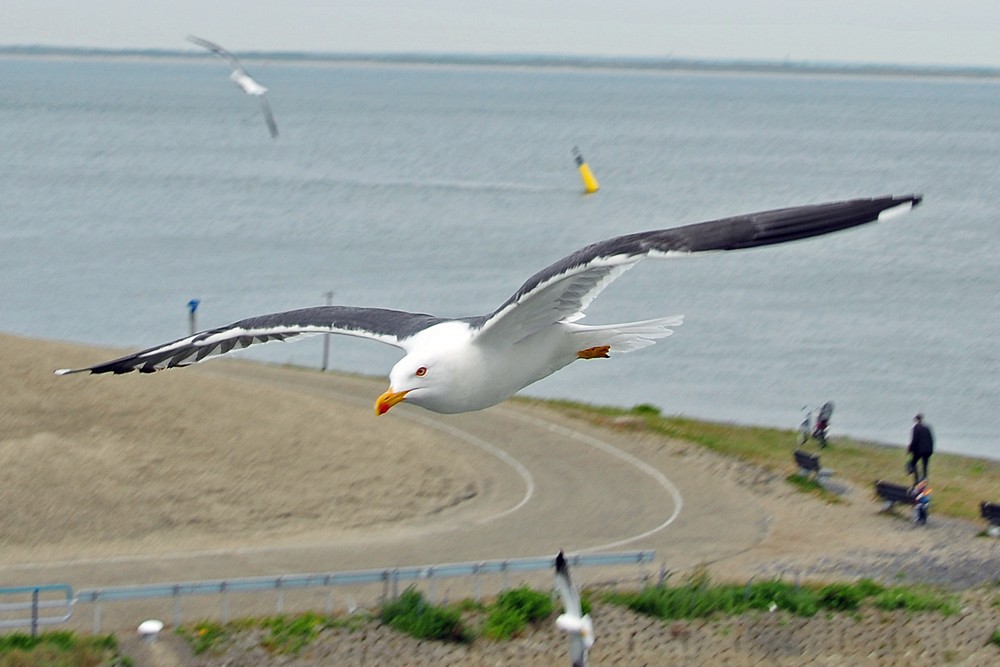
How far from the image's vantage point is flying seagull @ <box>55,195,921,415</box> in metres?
9.96

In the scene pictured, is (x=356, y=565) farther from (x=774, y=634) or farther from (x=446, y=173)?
(x=446, y=173)

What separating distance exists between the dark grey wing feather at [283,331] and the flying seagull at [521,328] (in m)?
0.01

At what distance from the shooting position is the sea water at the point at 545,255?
45.8m

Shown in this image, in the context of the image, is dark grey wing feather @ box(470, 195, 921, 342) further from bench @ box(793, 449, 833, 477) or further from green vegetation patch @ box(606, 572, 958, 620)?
bench @ box(793, 449, 833, 477)

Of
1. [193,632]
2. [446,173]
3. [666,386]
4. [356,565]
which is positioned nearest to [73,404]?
[356,565]

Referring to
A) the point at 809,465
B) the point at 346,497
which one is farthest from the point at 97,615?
the point at 809,465

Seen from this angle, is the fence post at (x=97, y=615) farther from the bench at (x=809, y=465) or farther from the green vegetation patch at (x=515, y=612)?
the bench at (x=809, y=465)

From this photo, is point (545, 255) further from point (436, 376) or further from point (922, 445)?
point (436, 376)

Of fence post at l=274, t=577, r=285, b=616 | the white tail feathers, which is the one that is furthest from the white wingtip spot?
fence post at l=274, t=577, r=285, b=616

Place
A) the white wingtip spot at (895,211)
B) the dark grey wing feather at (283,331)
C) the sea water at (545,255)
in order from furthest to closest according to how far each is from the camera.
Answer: the sea water at (545,255) < the dark grey wing feather at (283,331) < the white wingtip spot at (895,211)

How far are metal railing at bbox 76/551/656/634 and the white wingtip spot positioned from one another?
9.22 meters

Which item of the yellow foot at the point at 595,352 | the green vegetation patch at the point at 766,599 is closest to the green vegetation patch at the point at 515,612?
the green vegetation patch at the point at 766,599

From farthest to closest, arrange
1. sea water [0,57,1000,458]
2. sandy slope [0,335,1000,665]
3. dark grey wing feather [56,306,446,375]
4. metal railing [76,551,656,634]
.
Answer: sea water [0,57,1000,458] < sandy slope [0,335,1000,665] < metal railing [76,551,656,634] < dark grey wing feather [56,306,446,375]

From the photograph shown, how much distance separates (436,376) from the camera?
427 inches
